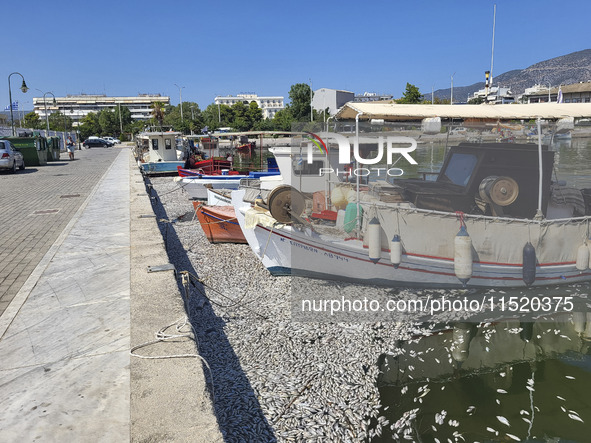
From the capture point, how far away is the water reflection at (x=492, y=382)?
539cm

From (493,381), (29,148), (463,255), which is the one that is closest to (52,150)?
(29,148)

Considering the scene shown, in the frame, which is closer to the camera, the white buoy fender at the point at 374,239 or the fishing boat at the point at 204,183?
the white buoy fender at the point at 374,239

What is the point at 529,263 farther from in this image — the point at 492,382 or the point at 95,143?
the point at 95,143

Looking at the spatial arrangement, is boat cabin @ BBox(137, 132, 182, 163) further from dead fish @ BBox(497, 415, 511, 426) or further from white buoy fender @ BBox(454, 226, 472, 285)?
dead fish @ BBox(497, 415, 511, 426)

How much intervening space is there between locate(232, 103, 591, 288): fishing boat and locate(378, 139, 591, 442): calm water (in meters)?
1.03

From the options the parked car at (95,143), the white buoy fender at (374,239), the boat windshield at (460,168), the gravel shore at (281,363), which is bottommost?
the gravel shore at (281,363)

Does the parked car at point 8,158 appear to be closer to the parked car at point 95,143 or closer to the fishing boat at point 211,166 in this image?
the fishing boat at point 211,166

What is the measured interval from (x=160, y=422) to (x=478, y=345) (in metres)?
5.61

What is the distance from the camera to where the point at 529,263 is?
8.28 m

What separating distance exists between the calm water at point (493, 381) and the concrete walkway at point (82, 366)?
2763 mm

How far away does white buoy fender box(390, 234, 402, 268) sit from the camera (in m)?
8.41

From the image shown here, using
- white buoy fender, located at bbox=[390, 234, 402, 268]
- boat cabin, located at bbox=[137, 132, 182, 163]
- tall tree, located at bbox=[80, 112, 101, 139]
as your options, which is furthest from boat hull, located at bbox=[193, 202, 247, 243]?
tall tree, located at bbox=[80, 112, 101, 139]

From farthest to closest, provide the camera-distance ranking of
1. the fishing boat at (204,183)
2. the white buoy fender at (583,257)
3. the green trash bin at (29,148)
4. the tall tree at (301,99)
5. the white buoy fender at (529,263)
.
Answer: the tall tree at (301,99) → the green trash bin at (29,148) → the fishing boat at (204,183) → the white buoy fender at (583,257) → the white buoy fender at (529,263)

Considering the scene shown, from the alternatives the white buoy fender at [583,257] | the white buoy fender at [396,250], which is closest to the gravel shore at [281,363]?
the white buoy fender at [396,250]
